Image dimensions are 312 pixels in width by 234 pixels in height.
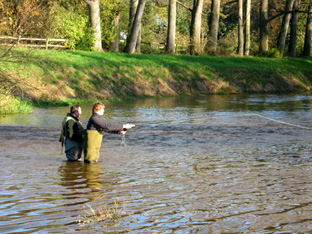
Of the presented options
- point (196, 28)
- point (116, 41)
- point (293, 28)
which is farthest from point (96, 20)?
point (293, 28)

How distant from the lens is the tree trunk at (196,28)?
153 ft

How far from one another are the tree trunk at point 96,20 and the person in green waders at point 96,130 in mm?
30789

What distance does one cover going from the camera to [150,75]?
3784 cm

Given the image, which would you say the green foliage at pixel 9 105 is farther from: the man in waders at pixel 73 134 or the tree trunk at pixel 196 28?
the tree trunk at pixel 196 28

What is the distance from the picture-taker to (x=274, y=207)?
24.0ft

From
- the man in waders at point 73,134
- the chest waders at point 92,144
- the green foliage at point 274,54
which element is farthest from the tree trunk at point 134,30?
the chest waders at point 92,144

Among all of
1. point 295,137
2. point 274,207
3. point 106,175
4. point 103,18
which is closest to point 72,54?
point 103,18

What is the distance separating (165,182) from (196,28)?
38.9 metres

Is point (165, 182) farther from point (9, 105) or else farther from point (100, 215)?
point (9, 105)

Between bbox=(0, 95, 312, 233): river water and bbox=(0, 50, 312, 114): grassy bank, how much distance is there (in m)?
13.1

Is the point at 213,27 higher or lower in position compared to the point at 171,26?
higher

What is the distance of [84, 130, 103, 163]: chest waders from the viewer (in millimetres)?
10688

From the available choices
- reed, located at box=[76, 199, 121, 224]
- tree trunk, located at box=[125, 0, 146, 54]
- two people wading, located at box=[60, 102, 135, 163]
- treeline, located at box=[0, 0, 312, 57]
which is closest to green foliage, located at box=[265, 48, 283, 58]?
treeline, located at box=[0, 0, 312, 57]

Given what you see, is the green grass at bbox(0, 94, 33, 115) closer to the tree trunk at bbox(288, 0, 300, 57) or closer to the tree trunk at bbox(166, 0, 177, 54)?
the tree trunk at bbox(166, 0, 177, 54)
